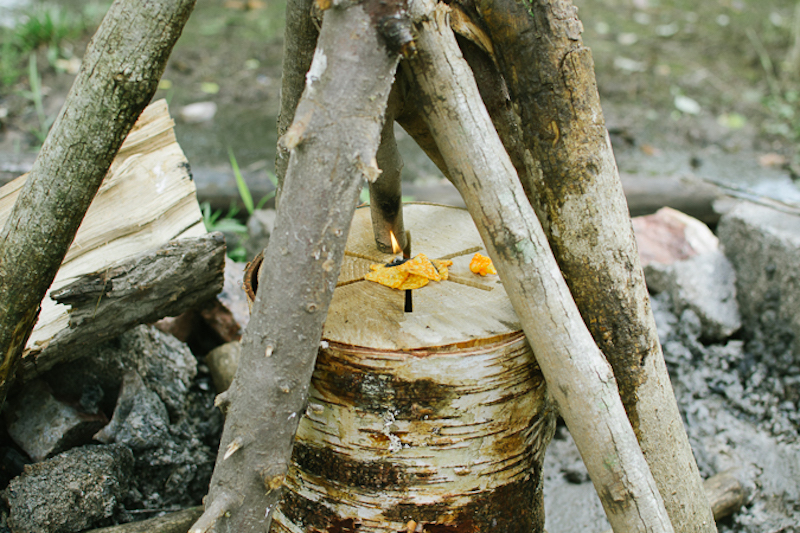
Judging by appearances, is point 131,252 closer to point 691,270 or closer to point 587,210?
point 587,210

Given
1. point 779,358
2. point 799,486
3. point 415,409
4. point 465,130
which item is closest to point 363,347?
point 415,409

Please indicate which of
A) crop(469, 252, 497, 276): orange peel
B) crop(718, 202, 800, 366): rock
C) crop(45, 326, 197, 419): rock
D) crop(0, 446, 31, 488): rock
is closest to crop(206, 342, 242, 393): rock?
crop(45, 326, 197, 419): rock

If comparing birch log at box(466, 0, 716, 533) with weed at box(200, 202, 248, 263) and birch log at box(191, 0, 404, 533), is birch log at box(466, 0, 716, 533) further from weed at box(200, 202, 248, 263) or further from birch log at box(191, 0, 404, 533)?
weed at box(200, 202, 248, 263)

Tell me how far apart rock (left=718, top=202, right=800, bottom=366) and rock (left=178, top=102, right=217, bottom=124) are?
13.5 feet

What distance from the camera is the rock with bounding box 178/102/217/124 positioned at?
5.23m

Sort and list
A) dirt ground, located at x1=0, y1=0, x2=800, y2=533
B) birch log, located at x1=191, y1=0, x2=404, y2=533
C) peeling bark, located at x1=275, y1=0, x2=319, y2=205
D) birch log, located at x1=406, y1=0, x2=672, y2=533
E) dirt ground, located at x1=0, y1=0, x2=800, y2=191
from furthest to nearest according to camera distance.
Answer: dirt ground, located at x1=0, y1=0, x2=800, y2=191
dirt ground, located at x1=0, y1=0, x2=800, y2=533
peeling bark, located at x1=275, y1=0, x2=319, y2=205
birch log, located at x1=406, y1=0, x2=672, y2=533
birch log, located at x1=191, y1=0, x2=404, y2=533

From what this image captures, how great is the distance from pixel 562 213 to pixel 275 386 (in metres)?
0.82

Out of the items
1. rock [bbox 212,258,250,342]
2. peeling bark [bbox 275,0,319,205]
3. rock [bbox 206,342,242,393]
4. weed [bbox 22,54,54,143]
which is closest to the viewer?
peeling bark [bbox 275,0,319,205]

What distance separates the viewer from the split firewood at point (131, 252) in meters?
1.89

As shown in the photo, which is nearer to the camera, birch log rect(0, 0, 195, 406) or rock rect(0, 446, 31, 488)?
birch log rect(0, 0, 195, 406)

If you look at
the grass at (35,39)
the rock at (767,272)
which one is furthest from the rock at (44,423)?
the grass at (35,39)

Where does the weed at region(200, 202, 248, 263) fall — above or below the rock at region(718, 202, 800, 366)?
above

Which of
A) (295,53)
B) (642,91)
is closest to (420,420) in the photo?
(295,53)

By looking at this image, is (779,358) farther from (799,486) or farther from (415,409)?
(415,409)
